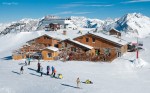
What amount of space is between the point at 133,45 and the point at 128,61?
24.4 metres

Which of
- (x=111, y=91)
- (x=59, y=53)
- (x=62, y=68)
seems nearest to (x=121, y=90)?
(x=111, y=91)

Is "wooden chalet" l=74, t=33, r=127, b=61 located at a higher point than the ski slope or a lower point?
higher

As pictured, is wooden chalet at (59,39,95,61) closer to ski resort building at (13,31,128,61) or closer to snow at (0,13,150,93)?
ski resort building at (13,31,128,61)

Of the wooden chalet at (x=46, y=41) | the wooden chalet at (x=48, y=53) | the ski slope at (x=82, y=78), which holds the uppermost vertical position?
the wooden chalet at (x=46, y=41)

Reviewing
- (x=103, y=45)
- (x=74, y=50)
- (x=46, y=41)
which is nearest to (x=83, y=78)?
(x=74, y=50)

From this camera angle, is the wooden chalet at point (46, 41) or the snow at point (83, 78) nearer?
the snow at point (83, 78)

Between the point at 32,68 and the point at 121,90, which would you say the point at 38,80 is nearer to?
the point at 32,68

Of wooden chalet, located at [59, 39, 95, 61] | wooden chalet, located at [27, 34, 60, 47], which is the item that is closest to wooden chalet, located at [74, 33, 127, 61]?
wooden chalet, located at [59, 39, 95, 61]

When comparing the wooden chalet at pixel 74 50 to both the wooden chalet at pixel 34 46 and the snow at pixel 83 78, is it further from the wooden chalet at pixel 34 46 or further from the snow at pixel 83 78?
the snow at pixel 83 78

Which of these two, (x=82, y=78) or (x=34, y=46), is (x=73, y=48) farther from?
(x=82, y=78)

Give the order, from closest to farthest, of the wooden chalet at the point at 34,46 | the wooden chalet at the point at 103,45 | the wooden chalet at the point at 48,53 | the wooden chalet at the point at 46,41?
the wooden chalet at the point at 48,53 → the wooden chalet at the point at 34,46 → the wooden chalet at the point at 103,45 → the wooden chalet at the point at 46,41

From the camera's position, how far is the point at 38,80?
43938 millimetres

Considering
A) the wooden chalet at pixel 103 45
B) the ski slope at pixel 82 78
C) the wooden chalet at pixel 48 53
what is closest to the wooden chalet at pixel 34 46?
the wooden chalet at pixel 48 53

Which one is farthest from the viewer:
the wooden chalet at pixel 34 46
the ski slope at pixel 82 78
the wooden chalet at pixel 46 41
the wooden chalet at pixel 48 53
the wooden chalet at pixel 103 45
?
the wooden chalet at pixel 46 41
